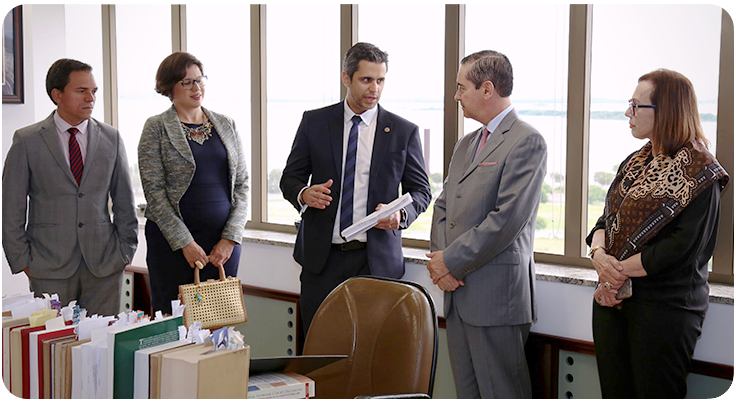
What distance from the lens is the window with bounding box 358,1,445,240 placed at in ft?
10.9

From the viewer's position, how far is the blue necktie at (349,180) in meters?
2.70

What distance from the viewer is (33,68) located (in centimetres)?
387

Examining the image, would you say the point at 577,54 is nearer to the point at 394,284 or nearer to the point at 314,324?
the point at 394,284

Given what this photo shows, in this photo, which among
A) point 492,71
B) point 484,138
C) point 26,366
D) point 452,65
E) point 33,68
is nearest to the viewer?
point 26,366

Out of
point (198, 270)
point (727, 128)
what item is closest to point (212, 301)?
point (198, 270)

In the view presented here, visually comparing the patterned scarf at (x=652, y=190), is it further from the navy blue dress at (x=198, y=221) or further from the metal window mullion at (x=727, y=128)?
the navy blue dress at (x=198, y=221)

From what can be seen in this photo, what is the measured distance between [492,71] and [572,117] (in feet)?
2.45

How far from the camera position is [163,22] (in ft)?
14.8

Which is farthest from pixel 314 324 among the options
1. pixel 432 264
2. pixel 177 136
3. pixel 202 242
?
pixel 177 136

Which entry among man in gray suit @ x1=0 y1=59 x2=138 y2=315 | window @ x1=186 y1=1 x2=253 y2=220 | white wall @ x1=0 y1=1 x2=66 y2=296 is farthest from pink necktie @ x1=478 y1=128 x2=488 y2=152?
white wall @ x1=0 y1=1 x2=66 y2=296

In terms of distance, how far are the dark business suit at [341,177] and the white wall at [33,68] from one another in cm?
202

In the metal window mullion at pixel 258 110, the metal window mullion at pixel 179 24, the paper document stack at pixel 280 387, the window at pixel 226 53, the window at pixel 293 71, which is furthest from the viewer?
the metal window mullion at pixel 179 24

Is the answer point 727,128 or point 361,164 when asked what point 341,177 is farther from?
point 727,128

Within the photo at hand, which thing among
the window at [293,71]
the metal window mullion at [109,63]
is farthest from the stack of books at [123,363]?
the metal window mullion at [109,63]
